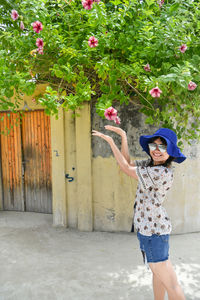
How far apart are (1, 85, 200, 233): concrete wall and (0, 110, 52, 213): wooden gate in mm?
765

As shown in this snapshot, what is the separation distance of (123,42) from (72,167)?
250 centimetres

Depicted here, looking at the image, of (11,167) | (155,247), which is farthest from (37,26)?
(11,167)

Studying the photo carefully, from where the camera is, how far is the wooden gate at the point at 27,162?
18.9 ft

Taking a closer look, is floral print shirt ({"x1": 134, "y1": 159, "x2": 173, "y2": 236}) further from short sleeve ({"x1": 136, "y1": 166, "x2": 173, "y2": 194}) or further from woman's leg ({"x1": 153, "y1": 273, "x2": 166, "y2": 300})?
woman's leg ({"x1": 153, "y1": 273, "x2": 166, "y2": 300})

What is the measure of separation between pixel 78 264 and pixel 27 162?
2867 millimetres

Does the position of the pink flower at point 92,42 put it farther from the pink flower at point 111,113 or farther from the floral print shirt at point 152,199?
the floral print shirt at point 152,199

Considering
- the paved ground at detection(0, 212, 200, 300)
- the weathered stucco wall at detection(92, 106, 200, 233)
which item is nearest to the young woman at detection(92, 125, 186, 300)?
the paved ground at detection(0, 212, 200, 300)

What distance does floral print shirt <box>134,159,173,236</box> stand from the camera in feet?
7.23

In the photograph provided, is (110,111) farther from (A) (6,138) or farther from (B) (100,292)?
(A) (6,138)

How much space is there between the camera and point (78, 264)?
150 inches

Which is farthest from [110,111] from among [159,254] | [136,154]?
[136,154]

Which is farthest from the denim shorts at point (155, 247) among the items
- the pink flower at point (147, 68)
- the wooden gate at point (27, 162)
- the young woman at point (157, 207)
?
the wooden gate at point (27, 162)

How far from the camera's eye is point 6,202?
6.21 meters

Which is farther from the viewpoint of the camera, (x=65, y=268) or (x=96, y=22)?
(x=65, y=268)
